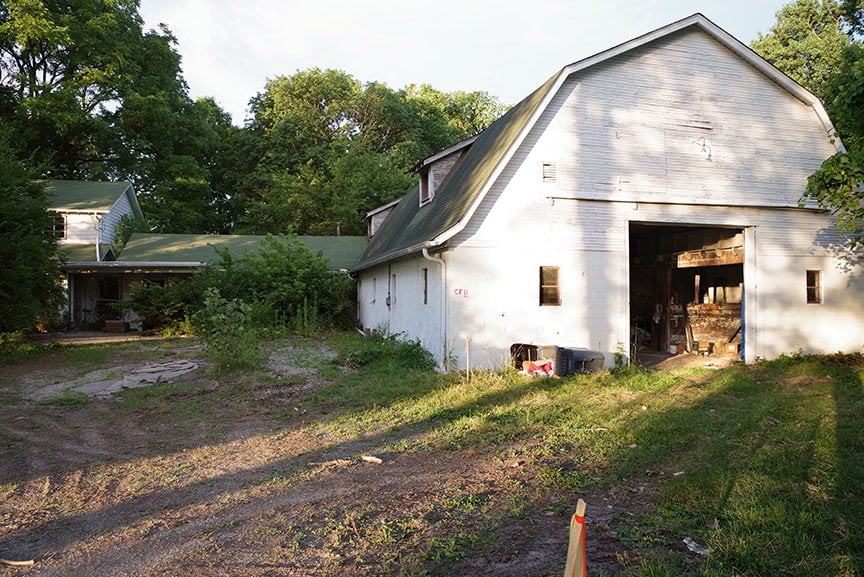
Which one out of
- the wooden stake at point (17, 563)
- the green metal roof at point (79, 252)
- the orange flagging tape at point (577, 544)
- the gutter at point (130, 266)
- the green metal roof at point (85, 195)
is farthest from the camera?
the green metal roof at point (85, 195)

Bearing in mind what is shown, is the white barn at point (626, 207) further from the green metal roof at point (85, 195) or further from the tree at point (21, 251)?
the green metal roof at point (85, 195)

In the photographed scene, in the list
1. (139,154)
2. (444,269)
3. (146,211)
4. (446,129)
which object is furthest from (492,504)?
(446,129)

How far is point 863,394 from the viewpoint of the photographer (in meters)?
9.60

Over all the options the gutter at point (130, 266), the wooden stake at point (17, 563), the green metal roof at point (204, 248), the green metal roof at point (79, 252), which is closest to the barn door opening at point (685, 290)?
the green metal roof at point (204, 248)

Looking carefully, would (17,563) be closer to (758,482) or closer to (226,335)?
(758,482)

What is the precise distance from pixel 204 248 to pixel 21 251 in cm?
1377

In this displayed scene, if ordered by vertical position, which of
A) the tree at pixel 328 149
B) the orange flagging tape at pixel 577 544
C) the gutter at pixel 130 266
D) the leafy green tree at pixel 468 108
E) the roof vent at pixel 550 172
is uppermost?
the leafy green tree at pixel 468 108

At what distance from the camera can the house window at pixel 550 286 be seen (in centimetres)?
1270

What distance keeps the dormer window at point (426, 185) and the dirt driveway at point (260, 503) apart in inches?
360

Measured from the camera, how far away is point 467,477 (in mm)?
5992

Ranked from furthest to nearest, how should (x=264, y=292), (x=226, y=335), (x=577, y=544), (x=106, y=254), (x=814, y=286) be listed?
(x=106, y=254)
(x=264, y=292)
(x=814, y=286)
(x=226, y=335)
(x=577, y=544)

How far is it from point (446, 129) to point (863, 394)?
39457 mm

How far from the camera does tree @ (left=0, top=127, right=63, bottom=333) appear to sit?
1427 cm

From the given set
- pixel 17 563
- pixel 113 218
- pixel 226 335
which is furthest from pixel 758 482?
pixel 113 218
